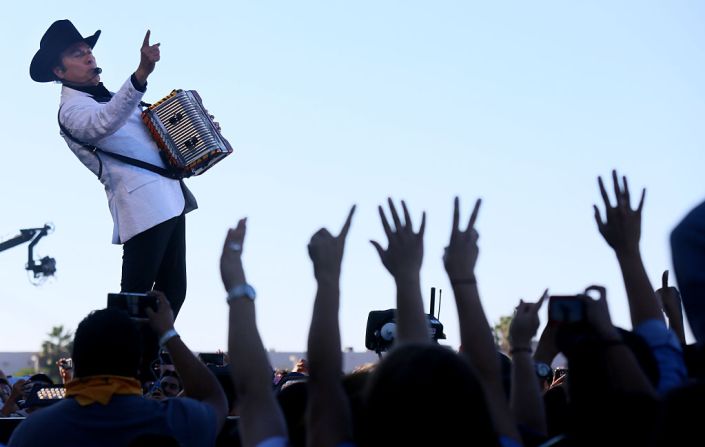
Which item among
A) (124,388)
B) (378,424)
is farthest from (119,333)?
(378,424)

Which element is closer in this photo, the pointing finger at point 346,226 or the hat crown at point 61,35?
the pointing finger at point 346,226

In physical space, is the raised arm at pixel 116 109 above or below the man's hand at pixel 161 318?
above

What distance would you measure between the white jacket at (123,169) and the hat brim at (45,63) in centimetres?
17

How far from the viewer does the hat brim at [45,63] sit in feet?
21.3

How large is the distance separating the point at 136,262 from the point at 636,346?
3.77 metres

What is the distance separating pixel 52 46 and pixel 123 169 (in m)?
0.90

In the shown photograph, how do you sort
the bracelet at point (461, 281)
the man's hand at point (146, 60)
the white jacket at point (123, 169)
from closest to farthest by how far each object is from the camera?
the bracelet at point (461, 281) → the man's hand at point (146, 60) → the white jacket at point (123, 169)

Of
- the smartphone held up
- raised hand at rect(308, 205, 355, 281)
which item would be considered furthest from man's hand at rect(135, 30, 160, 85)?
raised hand at rect(308, 205, 355, 281)

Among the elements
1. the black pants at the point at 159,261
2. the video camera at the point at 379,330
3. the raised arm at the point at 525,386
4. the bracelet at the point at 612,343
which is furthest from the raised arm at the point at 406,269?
the black pants at the point at 159,261

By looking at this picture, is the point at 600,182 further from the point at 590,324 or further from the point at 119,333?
the point at 119,333

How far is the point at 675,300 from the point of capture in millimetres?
4742

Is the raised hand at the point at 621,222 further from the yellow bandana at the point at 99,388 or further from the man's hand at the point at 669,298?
the yellow bandana at the point at 99,388

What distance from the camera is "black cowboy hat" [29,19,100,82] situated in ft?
21.3

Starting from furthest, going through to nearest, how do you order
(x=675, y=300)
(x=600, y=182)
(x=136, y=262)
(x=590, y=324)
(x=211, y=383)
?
(x=136, y=262) < (x=675, y=300) < (x=211, y=383) < (x=600, y=182) < (x=590, y=324)
